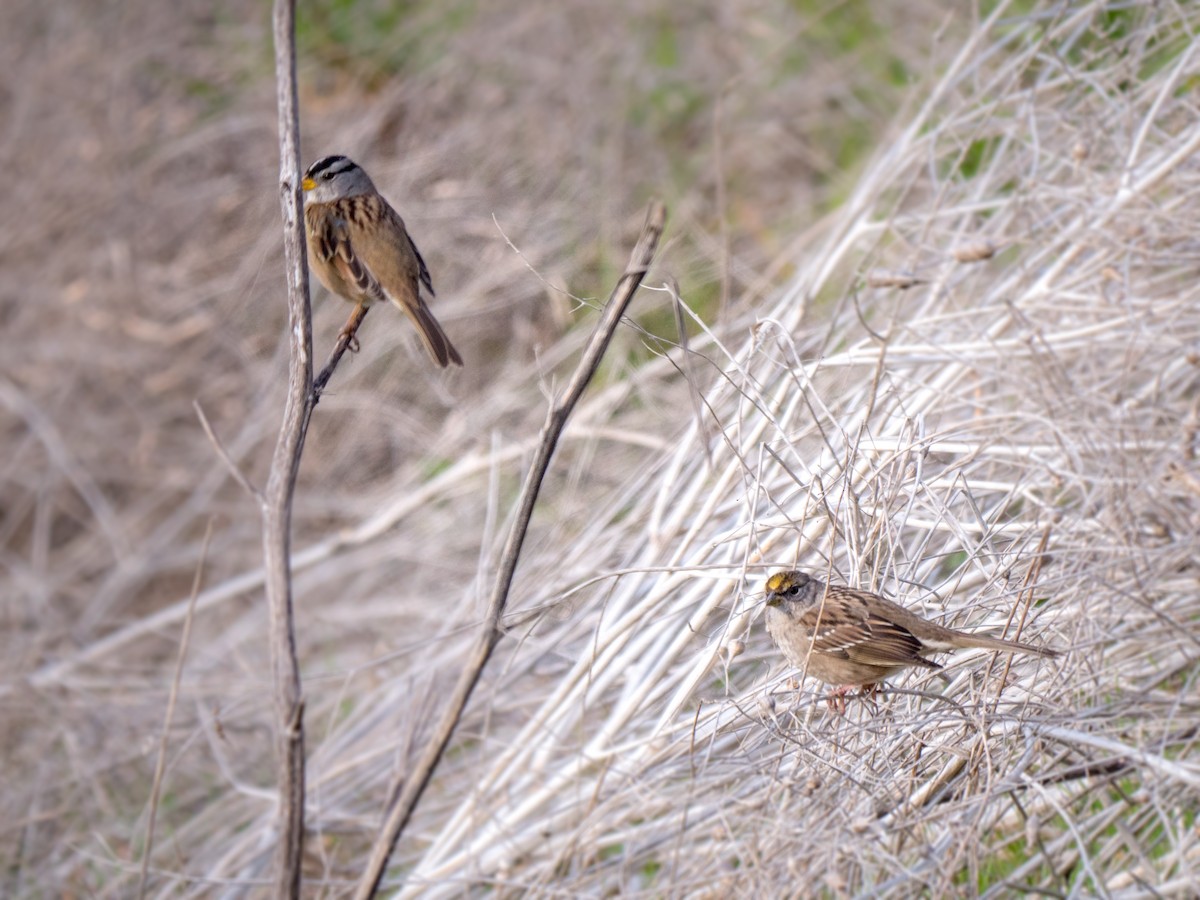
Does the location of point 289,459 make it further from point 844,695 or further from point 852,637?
point 844,695

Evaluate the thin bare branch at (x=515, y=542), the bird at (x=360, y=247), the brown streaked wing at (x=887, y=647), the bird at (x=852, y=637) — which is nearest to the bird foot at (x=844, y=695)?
the bird at (x=852, y=637)

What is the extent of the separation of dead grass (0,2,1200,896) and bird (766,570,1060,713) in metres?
0.14

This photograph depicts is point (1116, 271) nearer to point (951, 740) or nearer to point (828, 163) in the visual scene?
point (951, 740)

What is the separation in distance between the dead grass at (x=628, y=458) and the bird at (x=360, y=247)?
45cm

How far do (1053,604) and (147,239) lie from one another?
688 cm

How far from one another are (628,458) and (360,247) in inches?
105

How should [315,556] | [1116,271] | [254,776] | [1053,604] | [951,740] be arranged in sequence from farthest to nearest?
[315,556] → [254,776] → [1116,271] → [1053,604] → [951,740]

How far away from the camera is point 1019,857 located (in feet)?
11.7

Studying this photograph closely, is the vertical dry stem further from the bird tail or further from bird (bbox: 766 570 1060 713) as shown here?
bird (bbox: 766 570 1060 713)

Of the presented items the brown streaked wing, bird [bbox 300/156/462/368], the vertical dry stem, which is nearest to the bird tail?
bird [bbox 300/156/462/368]

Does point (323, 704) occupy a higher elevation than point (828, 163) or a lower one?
lower

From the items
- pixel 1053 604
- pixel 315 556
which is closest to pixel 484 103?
pixel 315 556

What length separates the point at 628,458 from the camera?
5.77 m

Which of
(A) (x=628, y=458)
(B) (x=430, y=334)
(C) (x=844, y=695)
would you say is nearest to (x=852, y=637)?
(C) (x=844, y=695)
